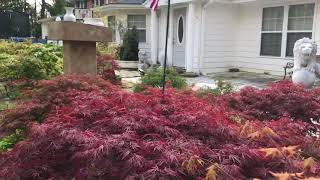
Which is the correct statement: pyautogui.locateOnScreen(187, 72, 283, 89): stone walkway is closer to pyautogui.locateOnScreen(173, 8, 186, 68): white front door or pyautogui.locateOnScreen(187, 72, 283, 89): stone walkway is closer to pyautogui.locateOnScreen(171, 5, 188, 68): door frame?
pyautogui.locateOnScreen(171, 5, 188, 68): door frame

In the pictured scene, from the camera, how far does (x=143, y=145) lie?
2109 millimetres

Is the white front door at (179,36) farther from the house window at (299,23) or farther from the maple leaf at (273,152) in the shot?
the maple leaf at (273,152)

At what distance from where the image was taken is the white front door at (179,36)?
41.5 ft

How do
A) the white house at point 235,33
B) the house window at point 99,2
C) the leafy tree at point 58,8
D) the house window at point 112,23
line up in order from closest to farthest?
1. the white house at point 235,33
2. the house window at point 112,23
3. the house window at point 99,2
4. the leafy tree at point 58,8

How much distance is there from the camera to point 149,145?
2.09 metres

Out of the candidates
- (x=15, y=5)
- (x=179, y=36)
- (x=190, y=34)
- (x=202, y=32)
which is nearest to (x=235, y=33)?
(x=202, y=32)

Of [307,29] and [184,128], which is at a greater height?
[307,29]

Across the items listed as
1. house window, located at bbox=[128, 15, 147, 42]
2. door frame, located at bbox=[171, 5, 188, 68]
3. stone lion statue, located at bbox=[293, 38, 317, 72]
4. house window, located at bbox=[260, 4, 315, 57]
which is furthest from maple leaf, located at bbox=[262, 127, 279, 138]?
house window, located at bbox=[128, 15, 147, 42]

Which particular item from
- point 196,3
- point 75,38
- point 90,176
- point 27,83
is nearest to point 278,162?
point 90,176

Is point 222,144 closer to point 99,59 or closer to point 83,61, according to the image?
point 83,61

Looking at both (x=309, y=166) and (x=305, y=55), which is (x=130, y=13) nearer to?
(x=305, y=55)

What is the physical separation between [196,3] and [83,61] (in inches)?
268

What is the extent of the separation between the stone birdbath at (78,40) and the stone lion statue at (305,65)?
11.6 ft

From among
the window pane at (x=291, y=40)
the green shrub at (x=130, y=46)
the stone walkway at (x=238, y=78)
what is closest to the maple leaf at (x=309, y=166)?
the stone walkway at (x=238, y=78)
